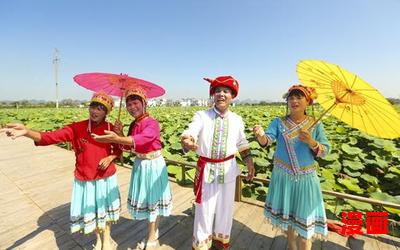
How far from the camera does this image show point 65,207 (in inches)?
→ 154

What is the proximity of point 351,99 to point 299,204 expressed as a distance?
3.38 feet

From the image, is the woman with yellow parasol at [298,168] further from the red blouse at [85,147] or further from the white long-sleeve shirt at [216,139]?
the red blouse at [85,147]

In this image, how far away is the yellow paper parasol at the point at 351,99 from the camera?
1.79 metres

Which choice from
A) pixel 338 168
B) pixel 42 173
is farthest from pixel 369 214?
pixel 42 173

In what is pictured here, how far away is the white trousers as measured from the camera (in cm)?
233

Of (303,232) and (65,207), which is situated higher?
(303,232)

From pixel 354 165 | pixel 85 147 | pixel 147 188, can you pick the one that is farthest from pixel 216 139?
pixel 354 165

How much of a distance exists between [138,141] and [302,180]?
5.02ft

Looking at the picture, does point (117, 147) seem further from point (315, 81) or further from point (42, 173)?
point (42, 173)

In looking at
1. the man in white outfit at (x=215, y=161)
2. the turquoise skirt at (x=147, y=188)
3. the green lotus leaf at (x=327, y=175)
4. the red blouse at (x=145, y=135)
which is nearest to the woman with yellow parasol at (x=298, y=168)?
the man in white outfit at (x=215, y=161)

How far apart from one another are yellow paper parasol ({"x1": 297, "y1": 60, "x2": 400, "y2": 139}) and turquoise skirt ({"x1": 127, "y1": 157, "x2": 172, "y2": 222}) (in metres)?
1.64

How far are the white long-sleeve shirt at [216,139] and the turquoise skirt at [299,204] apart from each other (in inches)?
18.5

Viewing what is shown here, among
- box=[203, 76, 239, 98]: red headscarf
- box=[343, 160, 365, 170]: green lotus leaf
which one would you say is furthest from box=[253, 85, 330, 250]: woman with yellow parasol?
box=[343, 160, 365, 170]: green lotus leaf

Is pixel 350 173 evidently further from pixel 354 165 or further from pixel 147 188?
pixel 147 188
